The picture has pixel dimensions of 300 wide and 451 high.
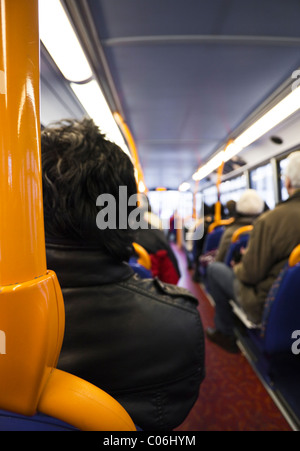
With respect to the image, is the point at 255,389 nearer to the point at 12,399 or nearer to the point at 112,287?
the point at 112,287

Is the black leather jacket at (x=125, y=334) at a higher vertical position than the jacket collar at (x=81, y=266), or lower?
lower

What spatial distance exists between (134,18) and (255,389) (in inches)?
117

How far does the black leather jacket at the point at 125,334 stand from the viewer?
0.64 m

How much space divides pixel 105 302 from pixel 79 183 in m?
0.34

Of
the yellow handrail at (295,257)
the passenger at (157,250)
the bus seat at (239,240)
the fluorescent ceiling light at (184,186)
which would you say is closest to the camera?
the yellow handrail at (295,257)

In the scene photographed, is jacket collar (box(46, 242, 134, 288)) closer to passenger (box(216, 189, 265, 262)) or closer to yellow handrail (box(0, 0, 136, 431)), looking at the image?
yellow handrail (box(0, 0, 136, 431))

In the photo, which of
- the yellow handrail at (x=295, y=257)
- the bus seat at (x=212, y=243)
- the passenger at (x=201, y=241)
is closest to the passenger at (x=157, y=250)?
the yellow handrail at (x=295, y=257)

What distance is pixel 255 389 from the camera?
1.90 metres

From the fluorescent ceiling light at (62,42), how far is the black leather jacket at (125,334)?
1.39 metres

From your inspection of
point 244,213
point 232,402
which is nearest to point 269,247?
point 232,402

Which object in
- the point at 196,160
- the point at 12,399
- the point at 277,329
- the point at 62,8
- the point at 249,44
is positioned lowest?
the point at 277,329

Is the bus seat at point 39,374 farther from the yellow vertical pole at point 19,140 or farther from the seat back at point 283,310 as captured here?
the seat back at point 283,310

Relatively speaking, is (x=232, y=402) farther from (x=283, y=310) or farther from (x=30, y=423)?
(x=30, y=423)
